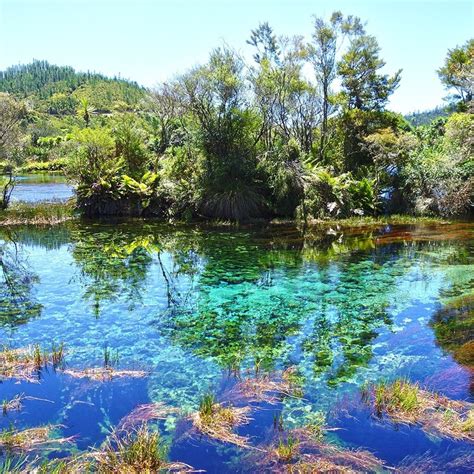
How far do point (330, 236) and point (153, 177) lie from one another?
36.4 ft

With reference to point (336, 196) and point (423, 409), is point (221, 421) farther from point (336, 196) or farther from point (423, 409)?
point (336, 196)

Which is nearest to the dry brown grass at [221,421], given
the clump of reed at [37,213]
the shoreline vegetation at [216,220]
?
the shoreline vegetation at [216,220]

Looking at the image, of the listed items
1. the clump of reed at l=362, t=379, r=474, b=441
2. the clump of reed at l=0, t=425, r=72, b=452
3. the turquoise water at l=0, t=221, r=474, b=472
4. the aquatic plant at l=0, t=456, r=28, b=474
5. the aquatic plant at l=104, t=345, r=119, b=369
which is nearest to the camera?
the aquatic plant at l=0, t=456, r=28, b=474

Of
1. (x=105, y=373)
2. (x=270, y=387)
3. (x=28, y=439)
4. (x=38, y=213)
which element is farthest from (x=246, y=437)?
(x=38, y=213)

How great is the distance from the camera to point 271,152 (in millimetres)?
25406

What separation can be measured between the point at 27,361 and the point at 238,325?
4.37 m

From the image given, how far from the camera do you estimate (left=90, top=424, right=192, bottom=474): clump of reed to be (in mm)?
5227

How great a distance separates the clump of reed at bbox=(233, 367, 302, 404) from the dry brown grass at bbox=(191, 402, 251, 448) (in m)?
0.46

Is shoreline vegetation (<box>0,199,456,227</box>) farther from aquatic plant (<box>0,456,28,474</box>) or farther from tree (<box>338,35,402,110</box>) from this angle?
aquatic plant (<box>0,456,28,474</box>)

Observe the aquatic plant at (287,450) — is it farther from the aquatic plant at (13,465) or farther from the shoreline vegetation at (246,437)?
the aquatic plant at (13,465)

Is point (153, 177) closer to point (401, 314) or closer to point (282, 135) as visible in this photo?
point (282, 135)

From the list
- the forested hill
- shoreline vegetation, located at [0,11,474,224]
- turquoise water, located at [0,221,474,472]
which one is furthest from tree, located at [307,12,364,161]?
the forested hill

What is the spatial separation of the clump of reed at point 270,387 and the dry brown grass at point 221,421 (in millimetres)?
457

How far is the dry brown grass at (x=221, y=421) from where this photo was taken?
19.6 feet
